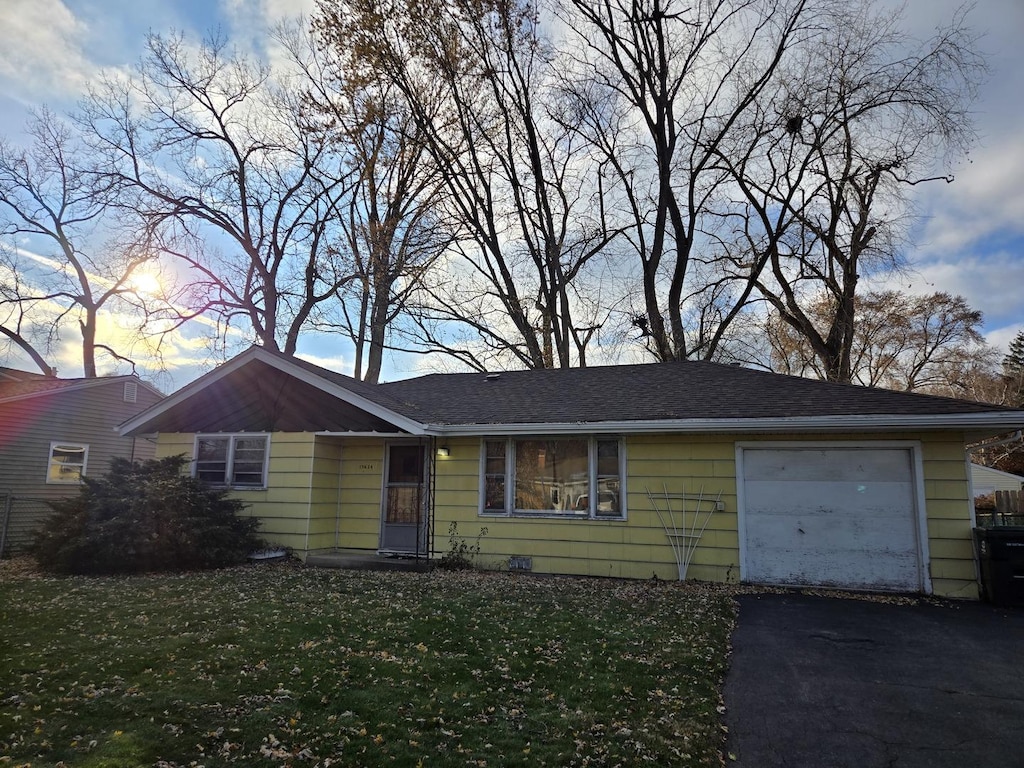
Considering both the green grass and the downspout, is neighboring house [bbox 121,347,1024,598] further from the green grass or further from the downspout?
A: the green grass

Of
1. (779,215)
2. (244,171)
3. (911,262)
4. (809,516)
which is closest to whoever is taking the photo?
(809,516)

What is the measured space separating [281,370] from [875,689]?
10.0 meters

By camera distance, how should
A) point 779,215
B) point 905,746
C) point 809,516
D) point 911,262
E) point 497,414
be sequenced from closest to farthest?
point 905,746, point 809,516, point 497,414, point 911,262, point 779,215

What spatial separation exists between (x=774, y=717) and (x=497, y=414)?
7068 millimetres

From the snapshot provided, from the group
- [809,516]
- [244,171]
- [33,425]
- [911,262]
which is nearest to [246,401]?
[33,425]

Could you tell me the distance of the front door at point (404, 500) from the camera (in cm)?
1103

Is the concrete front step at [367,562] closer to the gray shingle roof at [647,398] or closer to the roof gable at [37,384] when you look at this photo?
the gray shingle roof at [647,398]

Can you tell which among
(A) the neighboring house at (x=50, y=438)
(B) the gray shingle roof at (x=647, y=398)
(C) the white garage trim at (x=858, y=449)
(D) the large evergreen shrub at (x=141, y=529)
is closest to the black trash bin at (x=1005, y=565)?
(C) the white garage trim at (x=858, y=449)

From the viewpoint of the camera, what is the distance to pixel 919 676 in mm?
4910

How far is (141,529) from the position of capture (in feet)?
30.7

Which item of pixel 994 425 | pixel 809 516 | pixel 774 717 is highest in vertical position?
pixel 994 425

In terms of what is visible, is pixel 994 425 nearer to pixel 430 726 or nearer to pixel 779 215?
pixel 430 726

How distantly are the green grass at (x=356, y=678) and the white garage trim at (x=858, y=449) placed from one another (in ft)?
5.55

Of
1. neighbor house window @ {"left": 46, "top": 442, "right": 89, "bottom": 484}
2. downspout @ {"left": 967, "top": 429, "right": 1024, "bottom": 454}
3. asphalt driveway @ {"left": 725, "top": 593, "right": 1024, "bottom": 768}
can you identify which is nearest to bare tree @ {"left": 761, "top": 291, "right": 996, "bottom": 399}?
downspout @ {"left": 967, "top": 429, "right": 1024, "bottom": 454}
